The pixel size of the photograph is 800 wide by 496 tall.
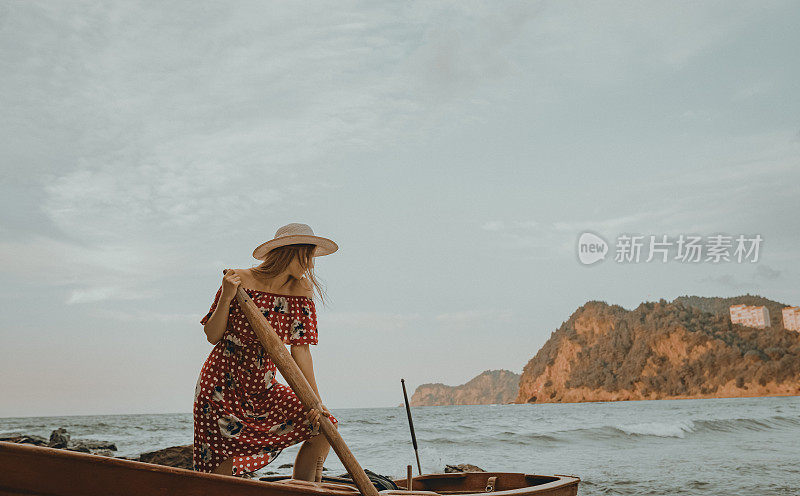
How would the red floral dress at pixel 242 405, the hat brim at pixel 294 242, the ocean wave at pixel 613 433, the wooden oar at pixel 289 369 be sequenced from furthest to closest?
the ocean wave at pixel 613 433, the hat brim at pixel 294 242, the red floral dress at pixel 242 405, the wooden oar at pixel 289 369

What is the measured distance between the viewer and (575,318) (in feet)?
309

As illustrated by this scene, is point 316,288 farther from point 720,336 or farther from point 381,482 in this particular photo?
point 720,336

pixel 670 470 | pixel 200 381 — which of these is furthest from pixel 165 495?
pixel 670 470

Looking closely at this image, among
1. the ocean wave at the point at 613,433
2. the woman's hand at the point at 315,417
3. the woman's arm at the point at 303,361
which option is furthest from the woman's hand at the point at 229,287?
the ocean wave at the point at 613,433

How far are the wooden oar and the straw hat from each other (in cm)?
41

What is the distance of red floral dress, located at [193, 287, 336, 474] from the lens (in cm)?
344

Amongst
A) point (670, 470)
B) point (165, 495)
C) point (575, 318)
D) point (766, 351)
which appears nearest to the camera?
point (165, 495)

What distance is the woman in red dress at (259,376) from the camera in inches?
135

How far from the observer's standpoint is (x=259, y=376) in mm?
3551

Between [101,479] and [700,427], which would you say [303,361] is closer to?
[101,479]

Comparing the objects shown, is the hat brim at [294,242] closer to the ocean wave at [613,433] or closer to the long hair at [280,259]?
the long hair at [280,259]

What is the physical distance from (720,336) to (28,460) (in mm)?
85686

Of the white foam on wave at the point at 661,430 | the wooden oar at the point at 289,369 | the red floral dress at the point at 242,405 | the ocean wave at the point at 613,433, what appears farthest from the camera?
the white foam on wave at the point at 661,430

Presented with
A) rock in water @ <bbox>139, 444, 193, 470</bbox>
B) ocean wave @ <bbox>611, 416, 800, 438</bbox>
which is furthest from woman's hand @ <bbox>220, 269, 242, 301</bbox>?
ocean wave @ <bbox>611, 416, 800, 438</bbox>
